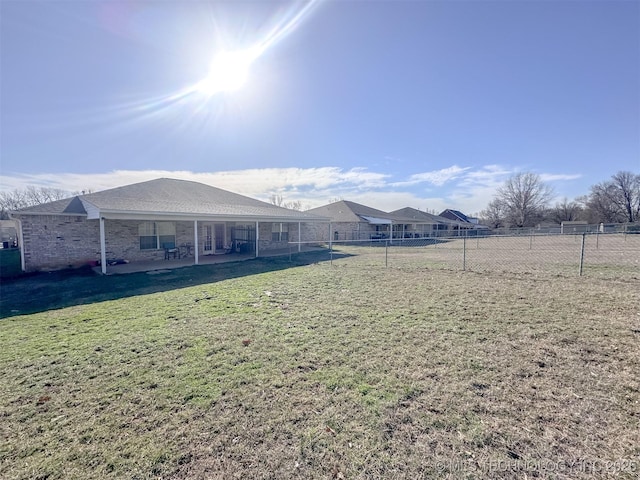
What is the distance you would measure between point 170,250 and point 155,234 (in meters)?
1.06

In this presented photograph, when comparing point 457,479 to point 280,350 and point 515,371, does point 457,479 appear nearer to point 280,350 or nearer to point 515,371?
point 515,371

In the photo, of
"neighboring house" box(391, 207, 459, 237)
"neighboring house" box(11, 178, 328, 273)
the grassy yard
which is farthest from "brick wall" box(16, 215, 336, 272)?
"neighboring house" box(391, 207, 459, 237)

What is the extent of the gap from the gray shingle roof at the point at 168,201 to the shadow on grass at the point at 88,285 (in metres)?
2.68

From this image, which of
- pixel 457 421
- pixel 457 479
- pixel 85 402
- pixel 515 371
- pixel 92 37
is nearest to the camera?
pixel 457 479

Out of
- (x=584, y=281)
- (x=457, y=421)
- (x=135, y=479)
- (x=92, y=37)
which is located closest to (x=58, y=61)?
(x=92, y=37)

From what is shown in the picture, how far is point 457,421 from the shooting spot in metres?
2.50

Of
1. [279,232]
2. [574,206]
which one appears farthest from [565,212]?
[279,232]

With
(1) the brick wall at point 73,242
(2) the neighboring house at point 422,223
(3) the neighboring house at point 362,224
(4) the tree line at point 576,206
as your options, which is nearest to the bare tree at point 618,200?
(4) the tree line at point 576,206

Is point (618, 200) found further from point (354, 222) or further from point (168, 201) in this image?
point (168, 201)

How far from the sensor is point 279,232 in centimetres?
2041

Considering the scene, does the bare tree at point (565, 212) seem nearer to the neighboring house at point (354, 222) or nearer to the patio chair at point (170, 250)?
the neighboring house at point (354, 222)

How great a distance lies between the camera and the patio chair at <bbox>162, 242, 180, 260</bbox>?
46.4 feet

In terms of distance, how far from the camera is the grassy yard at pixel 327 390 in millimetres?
2115

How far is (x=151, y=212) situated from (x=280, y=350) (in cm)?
1015
